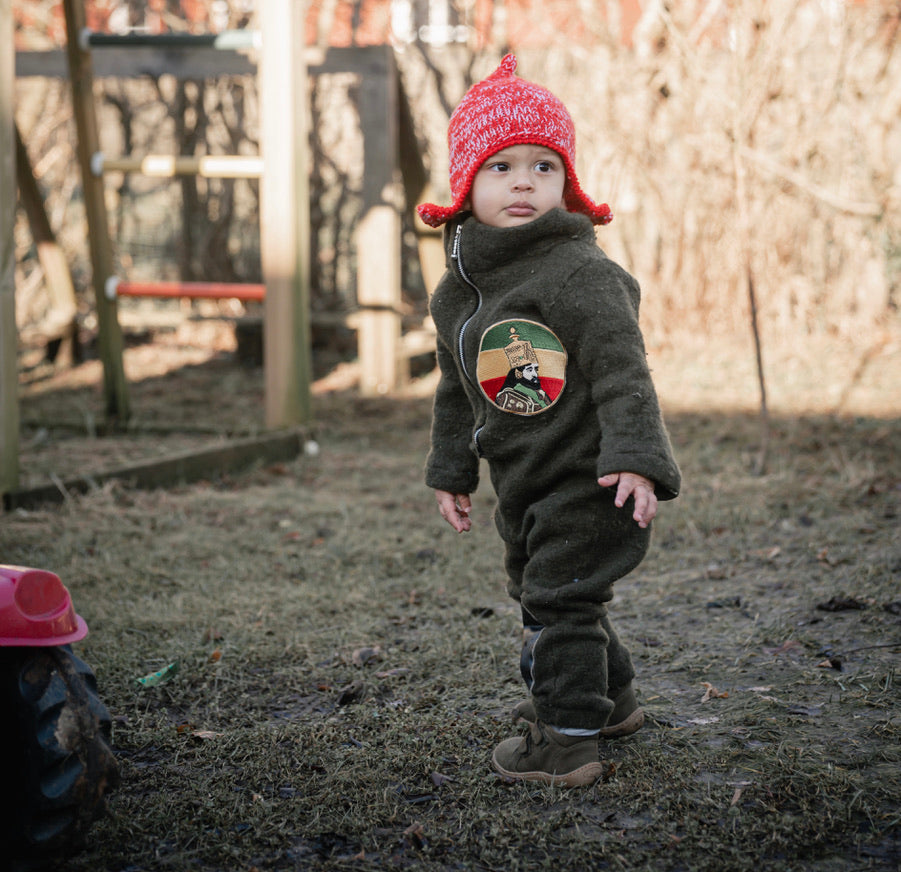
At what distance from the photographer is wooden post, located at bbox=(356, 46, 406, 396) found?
5.95 m

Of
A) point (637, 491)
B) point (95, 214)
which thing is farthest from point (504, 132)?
point (95, 214)

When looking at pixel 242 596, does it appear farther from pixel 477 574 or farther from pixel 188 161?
pixel 188 161

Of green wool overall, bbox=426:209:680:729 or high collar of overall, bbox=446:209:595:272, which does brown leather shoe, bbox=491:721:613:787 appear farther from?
high collar of overall, bbox=446:209:595:272

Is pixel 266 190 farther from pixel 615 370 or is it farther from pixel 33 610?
pixel 33 610

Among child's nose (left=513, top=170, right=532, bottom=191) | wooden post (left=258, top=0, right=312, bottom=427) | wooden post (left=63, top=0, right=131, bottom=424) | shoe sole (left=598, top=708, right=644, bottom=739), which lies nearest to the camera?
child's nose (left=513, top=170, right=532, bottom=191)

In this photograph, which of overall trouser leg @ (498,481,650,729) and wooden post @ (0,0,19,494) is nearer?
overall trouser leg @ (498,481,650,729)

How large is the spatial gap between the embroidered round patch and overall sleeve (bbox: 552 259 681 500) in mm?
38

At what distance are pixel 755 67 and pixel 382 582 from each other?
2.74 metres

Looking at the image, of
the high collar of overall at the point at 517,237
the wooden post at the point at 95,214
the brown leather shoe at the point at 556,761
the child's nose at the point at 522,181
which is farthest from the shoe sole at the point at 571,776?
the wooden post at the point at 95,214

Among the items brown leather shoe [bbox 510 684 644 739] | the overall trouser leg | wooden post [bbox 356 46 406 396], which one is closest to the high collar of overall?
the overall trouser leg

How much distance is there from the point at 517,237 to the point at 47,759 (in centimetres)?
113

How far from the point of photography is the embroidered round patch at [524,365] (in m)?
1.73

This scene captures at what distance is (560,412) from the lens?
175 cm

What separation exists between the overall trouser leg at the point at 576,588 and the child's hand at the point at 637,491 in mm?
112
